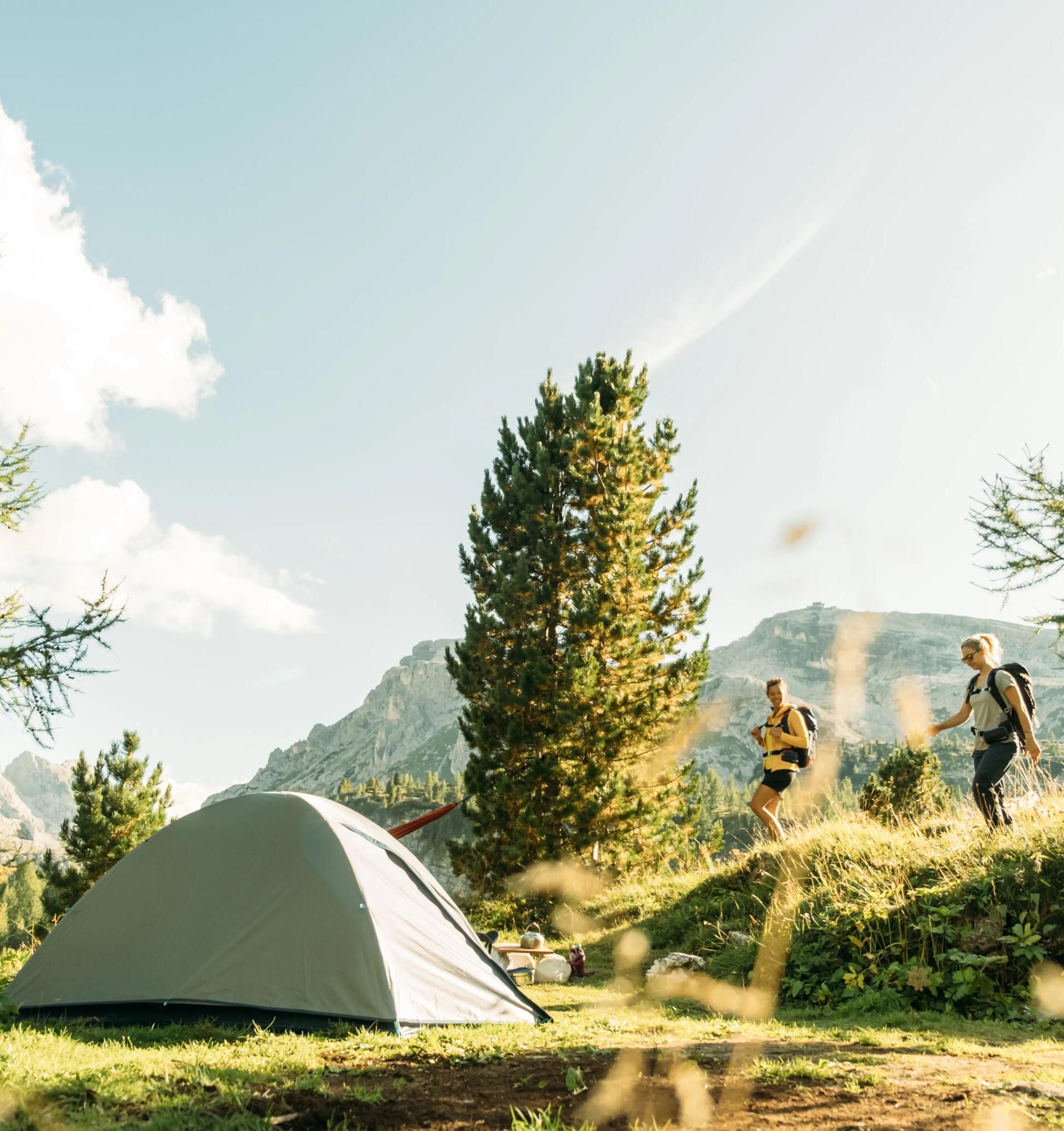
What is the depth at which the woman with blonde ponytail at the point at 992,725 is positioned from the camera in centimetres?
726

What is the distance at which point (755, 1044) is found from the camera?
15.4ft

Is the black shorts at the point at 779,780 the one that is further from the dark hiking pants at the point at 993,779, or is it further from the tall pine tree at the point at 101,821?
the tall pine tree at the point at 101,821

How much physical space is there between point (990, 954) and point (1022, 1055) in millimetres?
2156

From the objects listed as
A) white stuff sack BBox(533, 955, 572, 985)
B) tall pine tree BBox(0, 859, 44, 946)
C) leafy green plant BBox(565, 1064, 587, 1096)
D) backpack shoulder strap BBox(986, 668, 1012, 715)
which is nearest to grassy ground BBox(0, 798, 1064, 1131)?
leafy green plant BBox(565, 1064, 587, 1096)

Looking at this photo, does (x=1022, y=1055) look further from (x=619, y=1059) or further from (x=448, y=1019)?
(x=448, y=1019)

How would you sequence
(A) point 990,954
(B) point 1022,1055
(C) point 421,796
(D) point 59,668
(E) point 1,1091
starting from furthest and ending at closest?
(C) point 421,796 < (D) point 59,668 < (A) point 990,954 < (B) point 1022,1055 < (E) point 1,1091

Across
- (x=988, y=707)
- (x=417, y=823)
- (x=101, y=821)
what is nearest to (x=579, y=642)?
(x=417, y=823)

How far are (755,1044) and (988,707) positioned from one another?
4.46 meters

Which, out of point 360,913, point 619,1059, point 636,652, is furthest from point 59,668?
point 636,652

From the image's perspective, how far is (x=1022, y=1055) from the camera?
4.34 m

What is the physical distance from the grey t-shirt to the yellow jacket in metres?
2.04

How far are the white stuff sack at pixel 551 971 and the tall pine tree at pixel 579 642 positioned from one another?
630cm

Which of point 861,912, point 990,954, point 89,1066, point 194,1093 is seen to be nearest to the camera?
point 194,1093

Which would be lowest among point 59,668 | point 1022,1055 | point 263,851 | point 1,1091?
point 1022,1055
